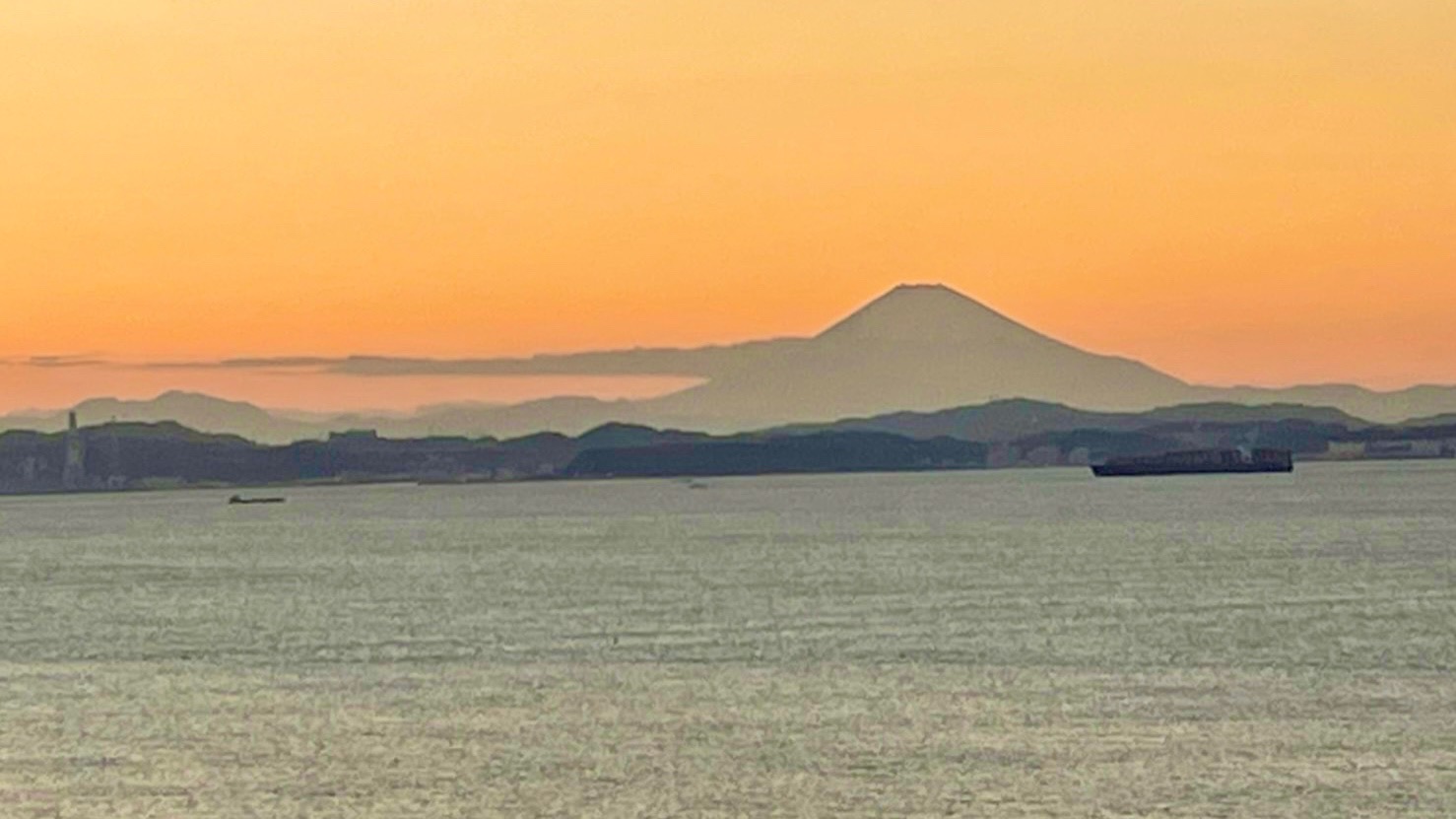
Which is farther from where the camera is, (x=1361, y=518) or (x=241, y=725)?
(x=1361, y=518)

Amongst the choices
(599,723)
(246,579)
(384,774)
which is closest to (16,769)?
(384,774)

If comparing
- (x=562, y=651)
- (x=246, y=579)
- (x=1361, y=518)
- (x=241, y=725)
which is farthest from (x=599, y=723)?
(x=1361, y=518)

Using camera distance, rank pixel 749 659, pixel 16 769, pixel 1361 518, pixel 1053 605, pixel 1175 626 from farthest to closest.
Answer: pixel 1361 518, pixel 1053 605, pixel 1175 626, pixel 749 659, pixel 16 769

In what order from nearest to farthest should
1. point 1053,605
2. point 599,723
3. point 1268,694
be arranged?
point 599,723 → point 1268,694 → point 1053,605

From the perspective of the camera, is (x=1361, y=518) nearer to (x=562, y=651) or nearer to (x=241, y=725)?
(x=562, y=651)

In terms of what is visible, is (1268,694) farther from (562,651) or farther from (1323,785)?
(562,651)

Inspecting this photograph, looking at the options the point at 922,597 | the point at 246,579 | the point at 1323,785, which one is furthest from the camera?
the point at 246,579
